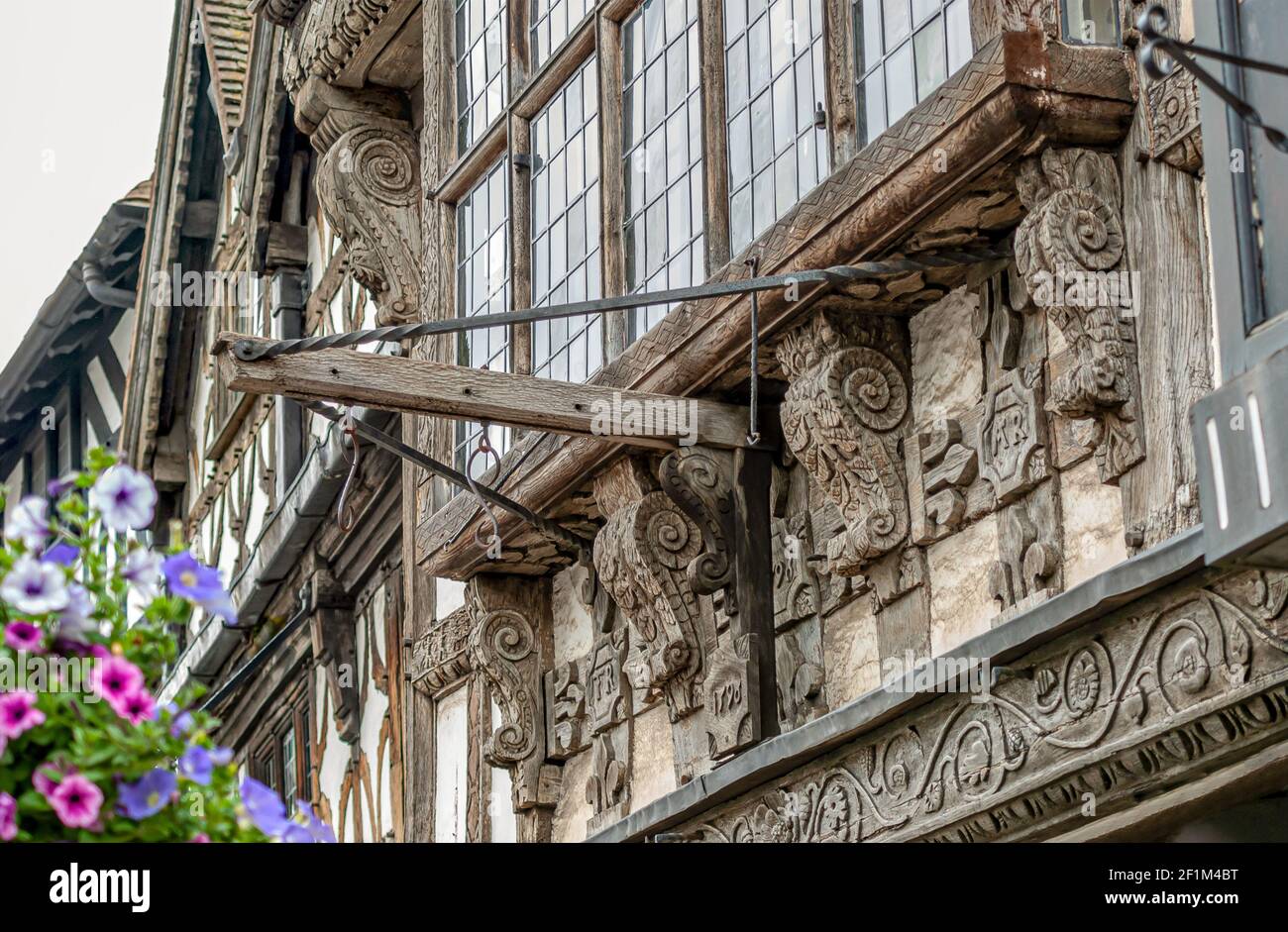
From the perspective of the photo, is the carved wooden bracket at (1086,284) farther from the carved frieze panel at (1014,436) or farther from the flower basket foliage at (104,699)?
the flower basket foliage at (104,699)

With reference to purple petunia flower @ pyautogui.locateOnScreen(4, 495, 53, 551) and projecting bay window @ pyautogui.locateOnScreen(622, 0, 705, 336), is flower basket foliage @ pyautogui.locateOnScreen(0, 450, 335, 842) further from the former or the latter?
projecting bay window @ pyautogui.locateOnScreen(622, 0, 705, 336)

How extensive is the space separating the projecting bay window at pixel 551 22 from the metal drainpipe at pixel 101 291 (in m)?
9.71

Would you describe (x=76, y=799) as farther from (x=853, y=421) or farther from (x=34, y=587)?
(x=853, y=421)

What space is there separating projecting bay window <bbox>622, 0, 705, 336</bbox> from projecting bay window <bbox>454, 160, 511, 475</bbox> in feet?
2.92

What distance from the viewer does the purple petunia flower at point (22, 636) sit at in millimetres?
3166

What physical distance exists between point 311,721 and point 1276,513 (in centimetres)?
927

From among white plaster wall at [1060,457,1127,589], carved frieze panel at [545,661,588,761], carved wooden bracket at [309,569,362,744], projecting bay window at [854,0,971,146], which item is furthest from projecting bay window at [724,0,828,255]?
carved wooden bracket at [309,569,362,744]

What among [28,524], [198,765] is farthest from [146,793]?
[28,524]

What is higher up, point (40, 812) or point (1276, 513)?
point (1276, 513)

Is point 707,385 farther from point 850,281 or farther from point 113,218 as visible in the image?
point 113,218

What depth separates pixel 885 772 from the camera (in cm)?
668

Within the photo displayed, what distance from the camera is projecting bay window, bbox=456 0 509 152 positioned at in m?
9.58

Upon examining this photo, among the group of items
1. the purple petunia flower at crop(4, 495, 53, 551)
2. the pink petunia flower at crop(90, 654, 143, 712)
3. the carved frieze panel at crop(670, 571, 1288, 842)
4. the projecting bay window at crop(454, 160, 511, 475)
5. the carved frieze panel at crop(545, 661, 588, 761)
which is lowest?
the pink petunia flower at crop(90, 654, 143, 712)

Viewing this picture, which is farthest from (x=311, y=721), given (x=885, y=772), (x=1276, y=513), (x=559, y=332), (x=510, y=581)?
(x=1276, y=513)
